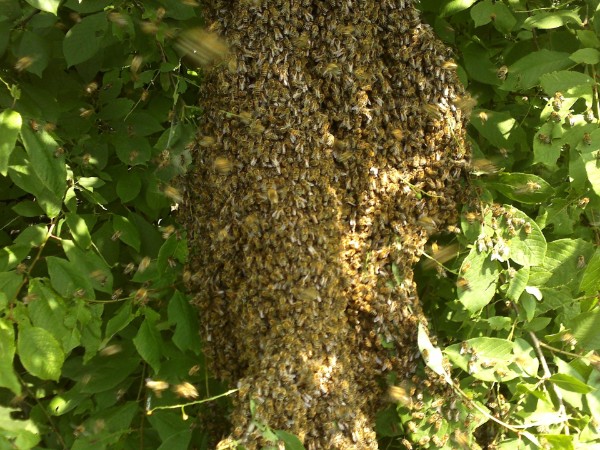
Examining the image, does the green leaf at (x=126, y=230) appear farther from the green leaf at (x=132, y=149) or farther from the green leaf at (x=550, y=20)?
the green leaf at (x=550, y=20)

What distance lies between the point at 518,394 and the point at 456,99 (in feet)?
2.40

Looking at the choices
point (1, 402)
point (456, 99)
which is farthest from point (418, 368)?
point (1, 402)

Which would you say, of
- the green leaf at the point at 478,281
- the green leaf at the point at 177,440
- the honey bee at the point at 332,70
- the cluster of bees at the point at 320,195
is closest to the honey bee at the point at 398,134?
the cluster of bees at the point at 320,195

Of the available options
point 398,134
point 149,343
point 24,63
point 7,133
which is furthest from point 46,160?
point 398,134

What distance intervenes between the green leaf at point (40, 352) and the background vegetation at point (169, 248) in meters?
0.03

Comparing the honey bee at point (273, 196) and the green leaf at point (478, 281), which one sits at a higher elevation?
the honey bee at point (273, 196)

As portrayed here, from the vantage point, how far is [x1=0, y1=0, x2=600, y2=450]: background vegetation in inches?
68.9

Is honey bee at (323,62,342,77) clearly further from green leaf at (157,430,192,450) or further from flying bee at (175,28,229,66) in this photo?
green leaf at (157,430,192,450)

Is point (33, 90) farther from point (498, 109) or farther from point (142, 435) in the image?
point (498, 109)

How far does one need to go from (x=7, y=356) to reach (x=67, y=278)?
23cm

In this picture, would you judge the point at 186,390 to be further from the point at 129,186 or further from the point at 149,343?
the point at 129,186

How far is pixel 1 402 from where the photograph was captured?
6.03ft

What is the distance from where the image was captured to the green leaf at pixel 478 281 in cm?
177

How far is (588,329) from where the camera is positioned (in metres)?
1.83
